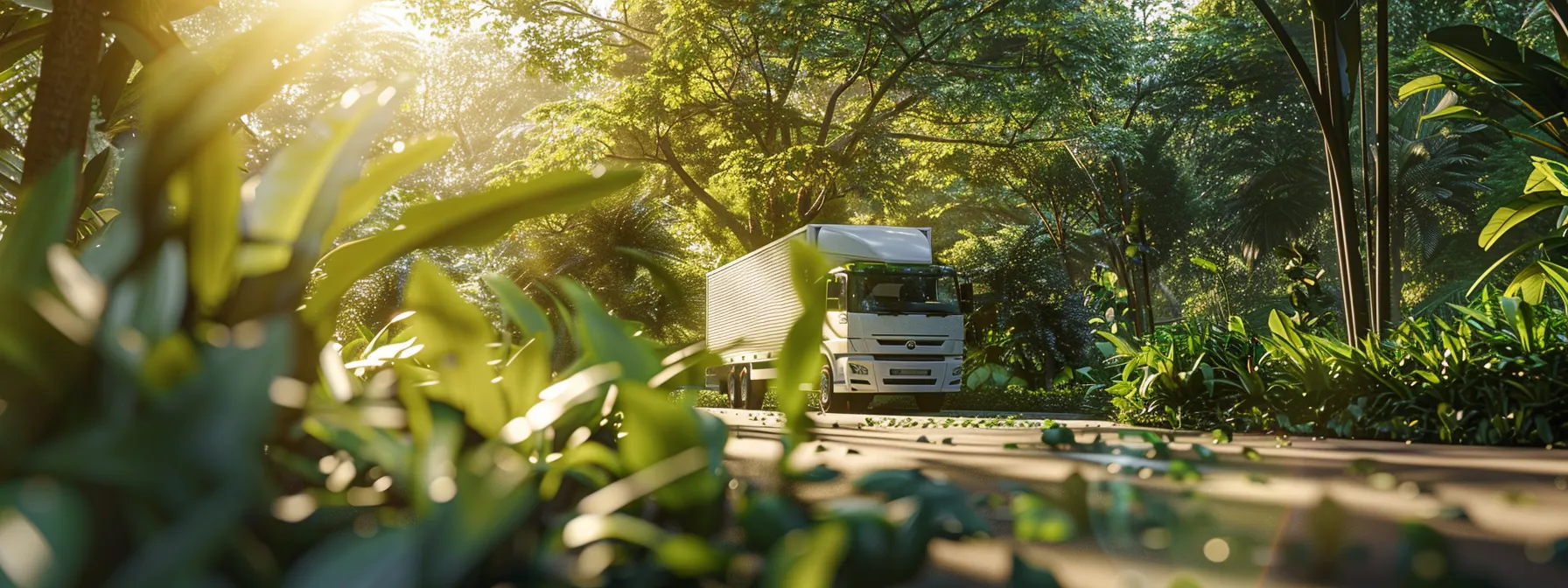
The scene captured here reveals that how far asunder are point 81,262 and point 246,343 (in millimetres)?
272

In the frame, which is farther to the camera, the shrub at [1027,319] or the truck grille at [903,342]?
the shrub at [1027,319]

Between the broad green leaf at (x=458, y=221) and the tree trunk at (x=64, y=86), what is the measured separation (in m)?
1.03

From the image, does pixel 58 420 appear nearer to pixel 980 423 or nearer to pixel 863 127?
pixel 980 423

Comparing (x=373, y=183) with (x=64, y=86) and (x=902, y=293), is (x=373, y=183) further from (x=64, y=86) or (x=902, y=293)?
(x=902, y=293)

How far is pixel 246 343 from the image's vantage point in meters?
0.52

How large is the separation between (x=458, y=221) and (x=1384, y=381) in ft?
15.1

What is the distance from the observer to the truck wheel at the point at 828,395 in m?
13.9

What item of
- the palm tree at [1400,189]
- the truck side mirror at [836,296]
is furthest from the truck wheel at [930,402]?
the palm tree at [1400,189]

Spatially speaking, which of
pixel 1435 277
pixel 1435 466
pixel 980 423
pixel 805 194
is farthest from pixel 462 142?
pixel 1435 466

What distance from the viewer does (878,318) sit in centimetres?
1384

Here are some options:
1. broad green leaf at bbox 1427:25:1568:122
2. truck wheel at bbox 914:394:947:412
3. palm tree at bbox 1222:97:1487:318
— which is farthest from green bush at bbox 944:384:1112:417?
palm tree at bbox 1222:97:1487:318

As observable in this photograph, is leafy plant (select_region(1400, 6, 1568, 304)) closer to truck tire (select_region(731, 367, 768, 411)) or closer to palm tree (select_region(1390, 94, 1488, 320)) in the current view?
truck tire (select_region(731, 367, 768, 411))

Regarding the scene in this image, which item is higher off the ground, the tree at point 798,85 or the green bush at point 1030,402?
the tree at point 798,85

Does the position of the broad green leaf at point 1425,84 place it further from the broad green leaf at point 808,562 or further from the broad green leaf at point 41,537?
the broad green leaf at point 41,537
